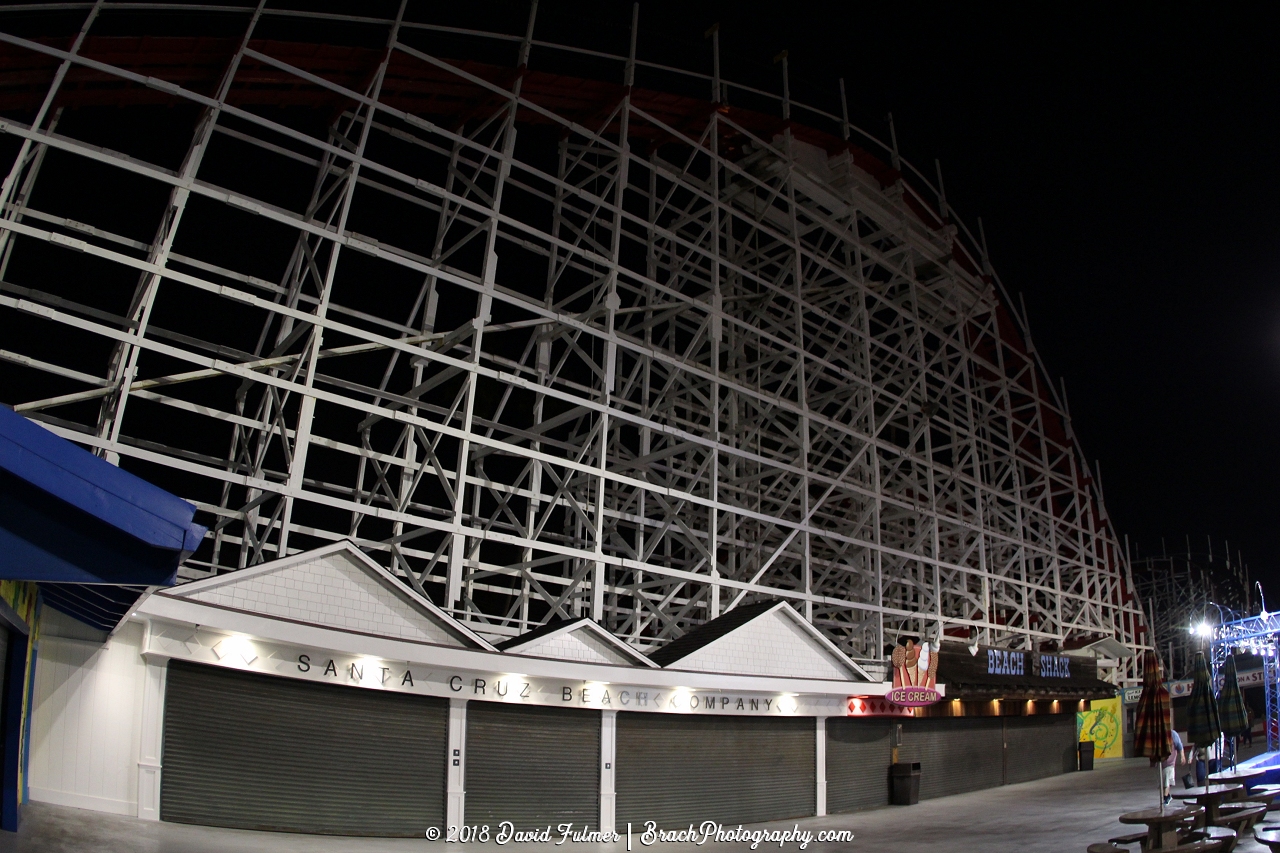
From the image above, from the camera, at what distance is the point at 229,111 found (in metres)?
13.9

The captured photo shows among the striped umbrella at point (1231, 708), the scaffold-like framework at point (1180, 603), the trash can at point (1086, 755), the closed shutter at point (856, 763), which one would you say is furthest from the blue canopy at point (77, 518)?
the scaffold-like framework at point (1180, 603)

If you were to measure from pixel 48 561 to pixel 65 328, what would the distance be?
22618 mm

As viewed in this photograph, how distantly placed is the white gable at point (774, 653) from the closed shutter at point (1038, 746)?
9217mm

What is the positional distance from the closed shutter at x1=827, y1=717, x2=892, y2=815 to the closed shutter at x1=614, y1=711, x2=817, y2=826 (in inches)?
25.6

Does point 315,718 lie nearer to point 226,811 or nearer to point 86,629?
point 226,811

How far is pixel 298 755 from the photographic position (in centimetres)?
1173

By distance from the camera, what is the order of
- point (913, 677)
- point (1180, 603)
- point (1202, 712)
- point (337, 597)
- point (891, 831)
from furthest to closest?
1. point (1180, 603)
2. point (913, 677)
3. point (1202, 712)
4. point (891, 831)
5. point (337, 597)

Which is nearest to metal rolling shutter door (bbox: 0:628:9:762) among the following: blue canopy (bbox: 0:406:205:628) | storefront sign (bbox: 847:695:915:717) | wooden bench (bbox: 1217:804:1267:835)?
blue canopy (bbox: 0:406:205:628)

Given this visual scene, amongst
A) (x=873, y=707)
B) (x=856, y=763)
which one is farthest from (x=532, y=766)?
(x=873, y=707)

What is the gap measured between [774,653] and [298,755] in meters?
8.55

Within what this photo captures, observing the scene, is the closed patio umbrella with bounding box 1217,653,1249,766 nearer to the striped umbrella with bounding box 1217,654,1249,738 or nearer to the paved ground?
the striped umbrella with bounding box 1217,654,1249,738

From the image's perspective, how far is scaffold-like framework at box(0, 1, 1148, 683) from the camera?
14.7 m

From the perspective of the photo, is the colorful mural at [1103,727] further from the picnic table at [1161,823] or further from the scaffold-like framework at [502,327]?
the picnic table at [1161,823]

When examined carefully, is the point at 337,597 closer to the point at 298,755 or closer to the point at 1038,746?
the point at 298,755
